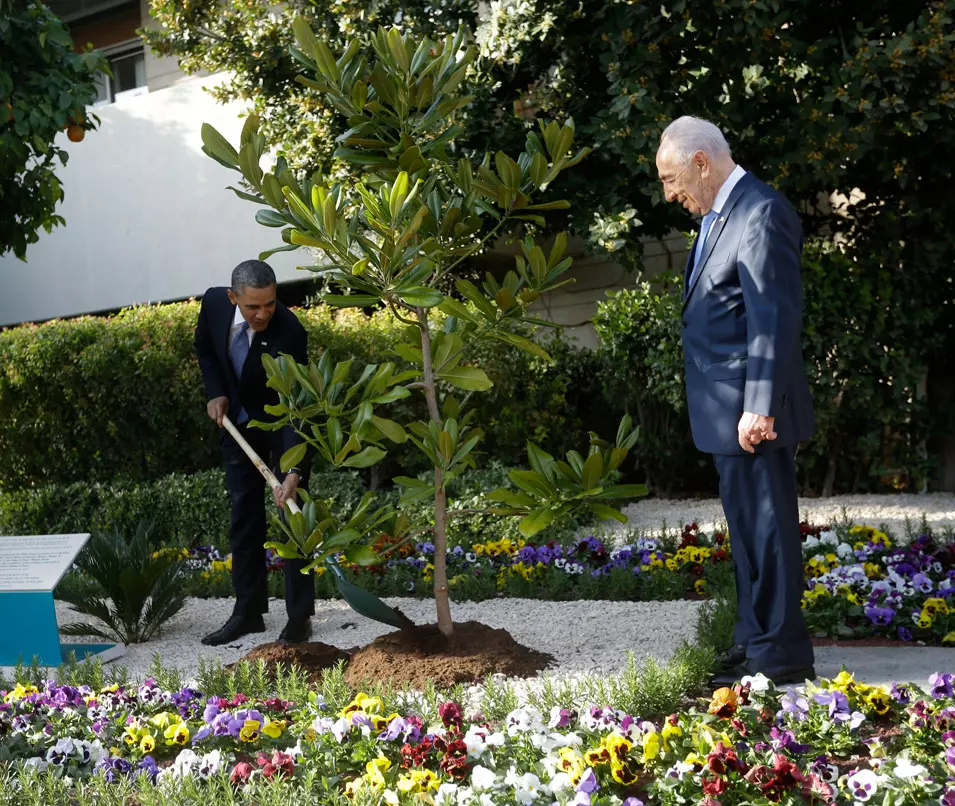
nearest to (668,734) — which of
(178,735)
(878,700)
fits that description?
(878,700)

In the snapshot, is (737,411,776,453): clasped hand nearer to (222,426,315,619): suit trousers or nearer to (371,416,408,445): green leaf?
(371,416,408,445): green leaf

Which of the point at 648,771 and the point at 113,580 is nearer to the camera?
the point at 648,771

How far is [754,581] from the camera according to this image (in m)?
3.31

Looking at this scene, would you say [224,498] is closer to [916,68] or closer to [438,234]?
[438,234]

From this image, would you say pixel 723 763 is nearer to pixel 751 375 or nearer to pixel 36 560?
pixel 751 375

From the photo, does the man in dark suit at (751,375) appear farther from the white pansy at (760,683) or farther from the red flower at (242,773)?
the red flower at (242,773)

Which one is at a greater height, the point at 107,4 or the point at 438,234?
the point at 107,4

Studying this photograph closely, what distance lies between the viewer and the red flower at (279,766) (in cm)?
264

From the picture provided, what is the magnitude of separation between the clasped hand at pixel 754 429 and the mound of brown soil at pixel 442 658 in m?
1.06

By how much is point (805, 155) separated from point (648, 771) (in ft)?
16.8

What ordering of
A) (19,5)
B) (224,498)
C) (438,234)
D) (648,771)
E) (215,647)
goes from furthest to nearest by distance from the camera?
(224,498)
(19,5)
(215,647)
(438,234)
(648,771)

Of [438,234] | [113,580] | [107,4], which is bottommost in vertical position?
[113,580]

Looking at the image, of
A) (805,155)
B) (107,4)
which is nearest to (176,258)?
(107,4)

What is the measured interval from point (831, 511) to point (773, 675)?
4.41 metres
